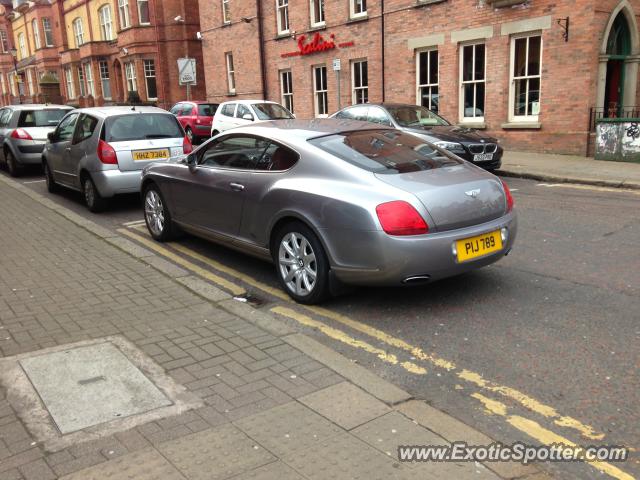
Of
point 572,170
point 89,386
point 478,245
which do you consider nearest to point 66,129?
point 89,386

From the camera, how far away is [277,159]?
551 centimetres

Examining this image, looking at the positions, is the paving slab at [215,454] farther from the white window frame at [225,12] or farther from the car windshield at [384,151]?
the white window frame at [225,12]

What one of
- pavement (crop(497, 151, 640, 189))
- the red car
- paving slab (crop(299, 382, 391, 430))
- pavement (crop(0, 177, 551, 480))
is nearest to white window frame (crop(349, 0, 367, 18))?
the red car

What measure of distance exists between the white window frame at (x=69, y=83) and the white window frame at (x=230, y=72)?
2595 centimetres

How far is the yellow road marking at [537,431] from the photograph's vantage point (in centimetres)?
282

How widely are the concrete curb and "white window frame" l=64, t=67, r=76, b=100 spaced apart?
44.4 meters

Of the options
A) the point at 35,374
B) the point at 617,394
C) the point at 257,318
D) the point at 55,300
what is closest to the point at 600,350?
the point at 617,394

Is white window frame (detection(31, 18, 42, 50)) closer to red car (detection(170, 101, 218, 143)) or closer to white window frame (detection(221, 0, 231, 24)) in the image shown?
white window frame (detection(221, 0, 231, 24))

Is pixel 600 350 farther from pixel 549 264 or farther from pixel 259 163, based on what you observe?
pixel 259 163

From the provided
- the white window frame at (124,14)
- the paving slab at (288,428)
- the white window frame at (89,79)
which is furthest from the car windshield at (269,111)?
the white window frame at (89,79)

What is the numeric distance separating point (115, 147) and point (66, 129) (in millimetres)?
2067

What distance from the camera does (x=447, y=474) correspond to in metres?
2.80

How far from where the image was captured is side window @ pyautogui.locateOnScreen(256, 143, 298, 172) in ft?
17.7

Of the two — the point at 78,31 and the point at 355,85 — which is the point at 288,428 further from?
the point at 78,31
